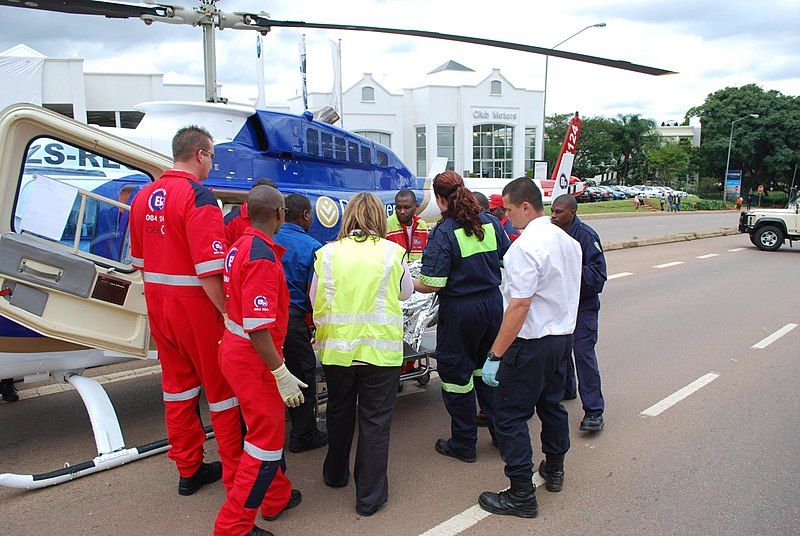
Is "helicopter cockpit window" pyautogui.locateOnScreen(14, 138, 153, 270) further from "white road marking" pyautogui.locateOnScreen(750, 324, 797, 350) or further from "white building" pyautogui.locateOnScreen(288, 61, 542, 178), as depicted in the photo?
"white building" pyautogui.locateOnScreen(288, 61, 542, 178)

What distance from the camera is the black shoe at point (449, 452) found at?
4.31 m

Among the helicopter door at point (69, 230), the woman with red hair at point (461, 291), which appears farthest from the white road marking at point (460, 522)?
the helicopter door at point (69, 230)

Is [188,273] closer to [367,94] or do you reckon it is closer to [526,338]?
[526,338]

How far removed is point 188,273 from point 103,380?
318 centimetres

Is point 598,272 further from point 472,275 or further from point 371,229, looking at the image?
point 371,229

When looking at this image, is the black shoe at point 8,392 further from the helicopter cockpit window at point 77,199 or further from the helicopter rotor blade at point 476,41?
the helicopter rotor blade at point 476,41

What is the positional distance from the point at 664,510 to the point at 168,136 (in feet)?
17.0

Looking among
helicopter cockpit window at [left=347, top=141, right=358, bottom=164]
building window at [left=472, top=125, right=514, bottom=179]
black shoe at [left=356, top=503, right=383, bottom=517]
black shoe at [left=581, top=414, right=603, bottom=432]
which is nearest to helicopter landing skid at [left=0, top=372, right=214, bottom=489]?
black shoe at [left=356, top=503, right=383, bottom=517]

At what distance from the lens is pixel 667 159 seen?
71.6m

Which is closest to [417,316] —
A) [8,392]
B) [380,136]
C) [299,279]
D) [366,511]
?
[299,279]

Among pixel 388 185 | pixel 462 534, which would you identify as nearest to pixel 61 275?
pixel 462 534

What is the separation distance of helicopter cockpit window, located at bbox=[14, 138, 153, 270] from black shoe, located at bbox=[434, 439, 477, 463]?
2621 mm

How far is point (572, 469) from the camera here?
420 centimetres

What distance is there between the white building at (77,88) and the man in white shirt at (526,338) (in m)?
28.7
